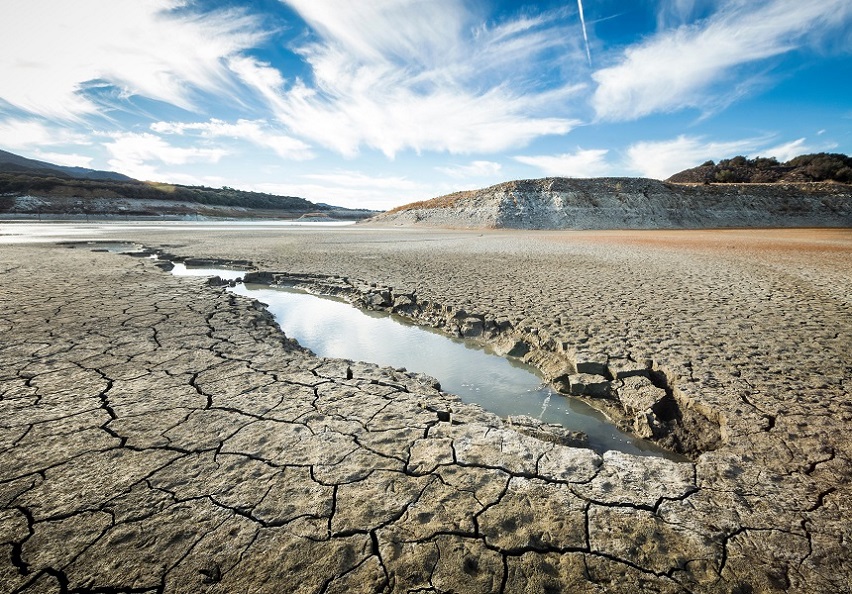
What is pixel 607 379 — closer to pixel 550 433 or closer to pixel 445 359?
pixel 550 433

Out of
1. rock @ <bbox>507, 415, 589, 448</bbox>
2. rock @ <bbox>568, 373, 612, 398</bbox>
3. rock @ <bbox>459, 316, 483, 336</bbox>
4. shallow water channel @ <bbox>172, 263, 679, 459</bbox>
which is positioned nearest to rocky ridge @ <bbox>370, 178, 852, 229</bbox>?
shallow water channel @ <bbox>172, 263, 679, 459</bbox>

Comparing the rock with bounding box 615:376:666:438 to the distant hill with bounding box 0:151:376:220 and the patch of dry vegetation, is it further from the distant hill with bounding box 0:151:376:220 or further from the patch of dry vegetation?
the distant hill with bounding box 0:151:376:220

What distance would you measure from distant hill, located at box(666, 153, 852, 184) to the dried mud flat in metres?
54.4

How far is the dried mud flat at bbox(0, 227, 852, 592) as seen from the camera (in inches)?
56.5

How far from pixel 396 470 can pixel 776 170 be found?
72.5 meters

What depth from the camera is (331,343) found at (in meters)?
4.77

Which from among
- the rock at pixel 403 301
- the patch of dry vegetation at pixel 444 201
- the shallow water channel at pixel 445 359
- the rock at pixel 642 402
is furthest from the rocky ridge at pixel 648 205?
the rock at pixel 642 402

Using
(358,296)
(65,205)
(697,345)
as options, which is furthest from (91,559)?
(65,205)

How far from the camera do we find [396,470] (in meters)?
1.99

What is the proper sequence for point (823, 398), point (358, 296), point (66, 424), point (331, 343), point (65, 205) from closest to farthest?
point (66, 424), point (823, 398), point (331, 343), point (358, 296), point (65, 205)

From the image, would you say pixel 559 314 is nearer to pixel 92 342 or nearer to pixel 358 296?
pixel 358 296

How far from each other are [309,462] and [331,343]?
2.84 m

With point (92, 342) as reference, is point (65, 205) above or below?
above

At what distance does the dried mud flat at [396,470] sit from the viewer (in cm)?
144
